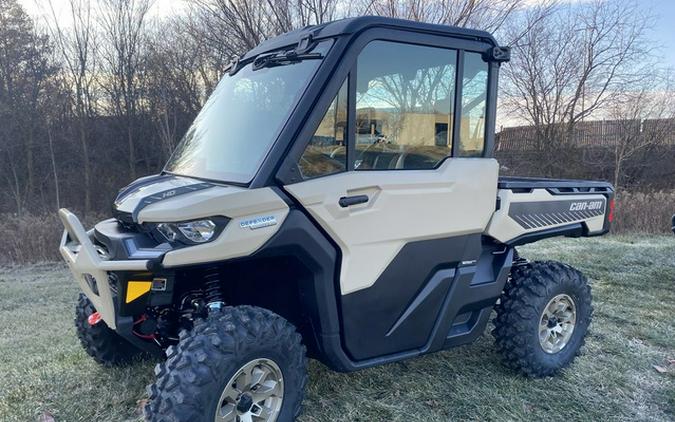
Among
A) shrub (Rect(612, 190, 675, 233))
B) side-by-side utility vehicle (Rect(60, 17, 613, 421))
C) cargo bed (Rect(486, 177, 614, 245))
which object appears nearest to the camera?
side-by-side utility vehicle (Rect(60, 17, 613, 421))

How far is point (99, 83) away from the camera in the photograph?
20531mm

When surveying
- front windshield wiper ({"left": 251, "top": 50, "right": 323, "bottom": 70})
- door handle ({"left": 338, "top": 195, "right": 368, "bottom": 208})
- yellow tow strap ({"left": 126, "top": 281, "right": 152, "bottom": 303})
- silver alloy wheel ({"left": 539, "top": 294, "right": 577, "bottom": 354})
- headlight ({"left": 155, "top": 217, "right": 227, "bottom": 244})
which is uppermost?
front windshield wiper ({"left": 251, "top": 50, "right": 323, "bottom": 70})

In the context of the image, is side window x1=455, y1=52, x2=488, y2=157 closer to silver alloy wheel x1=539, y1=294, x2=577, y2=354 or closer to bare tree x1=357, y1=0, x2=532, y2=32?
silver alloy wheel x1=539, y1=294, x2=577, y2=354

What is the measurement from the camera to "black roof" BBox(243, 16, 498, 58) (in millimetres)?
2729

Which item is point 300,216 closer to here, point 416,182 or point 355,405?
point 416,182

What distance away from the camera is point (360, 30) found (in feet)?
8.91

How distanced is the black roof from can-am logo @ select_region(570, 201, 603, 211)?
1.53 m

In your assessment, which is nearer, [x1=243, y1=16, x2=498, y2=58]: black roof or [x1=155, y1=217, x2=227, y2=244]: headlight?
[x1=155, y1=217, x2=227, y2=244]: headlight

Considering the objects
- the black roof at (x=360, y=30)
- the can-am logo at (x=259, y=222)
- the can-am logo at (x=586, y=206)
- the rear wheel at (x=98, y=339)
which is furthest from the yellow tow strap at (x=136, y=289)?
the can-am logo at (x=586, y=206)

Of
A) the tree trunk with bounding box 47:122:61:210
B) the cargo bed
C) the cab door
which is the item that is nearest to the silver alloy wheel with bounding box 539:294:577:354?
the cargo bed

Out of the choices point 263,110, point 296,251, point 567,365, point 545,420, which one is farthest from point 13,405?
point 567,365

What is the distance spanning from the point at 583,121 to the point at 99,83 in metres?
19.0

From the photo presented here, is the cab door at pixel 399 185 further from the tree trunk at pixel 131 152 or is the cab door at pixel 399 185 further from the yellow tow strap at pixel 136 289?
the tree trunk at pixel 131 152

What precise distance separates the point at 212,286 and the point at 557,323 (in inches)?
108
